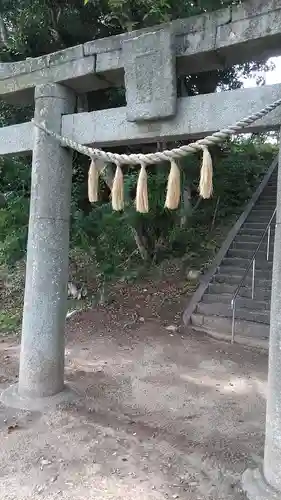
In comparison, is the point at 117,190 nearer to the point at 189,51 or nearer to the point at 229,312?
the point at 189,51

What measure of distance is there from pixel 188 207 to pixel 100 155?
23.4 feet

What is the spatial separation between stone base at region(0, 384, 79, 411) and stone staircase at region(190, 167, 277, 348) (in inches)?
141

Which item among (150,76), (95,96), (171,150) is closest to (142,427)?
(171,150)

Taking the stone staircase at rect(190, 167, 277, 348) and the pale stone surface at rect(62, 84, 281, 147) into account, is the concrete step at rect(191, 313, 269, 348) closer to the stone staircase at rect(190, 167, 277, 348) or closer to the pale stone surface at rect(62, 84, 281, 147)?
the stone staircase at rect(190, 167, 277, 348)

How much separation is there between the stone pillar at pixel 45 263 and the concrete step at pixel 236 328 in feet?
12.0

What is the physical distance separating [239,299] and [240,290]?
0.32 m

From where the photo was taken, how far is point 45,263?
4324 mm

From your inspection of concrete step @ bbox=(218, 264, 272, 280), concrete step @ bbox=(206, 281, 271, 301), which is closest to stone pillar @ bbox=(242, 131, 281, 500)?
concrete step @ bbox=(206, 281, 271, 301)

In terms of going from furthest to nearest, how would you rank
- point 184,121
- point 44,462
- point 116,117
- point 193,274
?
point 193,274, point 116,117, point 184,121, point 44,462

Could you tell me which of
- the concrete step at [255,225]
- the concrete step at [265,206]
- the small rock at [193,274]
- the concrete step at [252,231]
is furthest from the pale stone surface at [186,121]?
the concrete step at [265,206]

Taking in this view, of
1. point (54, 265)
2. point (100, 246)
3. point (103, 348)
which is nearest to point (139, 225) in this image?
point (100, 246)

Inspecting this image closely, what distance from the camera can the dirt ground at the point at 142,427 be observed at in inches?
120

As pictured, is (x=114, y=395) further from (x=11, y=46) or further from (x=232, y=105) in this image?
(x=11, y=46)

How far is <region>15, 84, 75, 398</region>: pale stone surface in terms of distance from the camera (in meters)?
4.30
